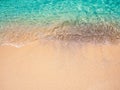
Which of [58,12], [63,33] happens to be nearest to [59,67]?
[63,33]

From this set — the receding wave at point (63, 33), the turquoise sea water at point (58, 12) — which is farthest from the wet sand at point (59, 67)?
the turquoise sea water at point (58, 12)

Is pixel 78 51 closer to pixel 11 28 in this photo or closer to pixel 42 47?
pixel 42 47

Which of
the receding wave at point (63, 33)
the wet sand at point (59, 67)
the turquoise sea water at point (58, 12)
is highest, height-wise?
the turquoise sea water at point (58, 12)

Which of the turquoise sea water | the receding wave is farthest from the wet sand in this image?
the turquoise sea water

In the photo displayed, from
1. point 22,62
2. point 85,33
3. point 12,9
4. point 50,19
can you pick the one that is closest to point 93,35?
point 85,33

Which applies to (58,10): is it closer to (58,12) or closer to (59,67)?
(58,12)

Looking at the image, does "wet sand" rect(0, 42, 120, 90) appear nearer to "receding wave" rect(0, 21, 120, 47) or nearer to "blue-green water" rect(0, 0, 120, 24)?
"receding wave" rect(0, 21, 120, 47)

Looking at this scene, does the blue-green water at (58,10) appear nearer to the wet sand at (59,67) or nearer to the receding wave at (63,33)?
the receding wave at (63,33)
